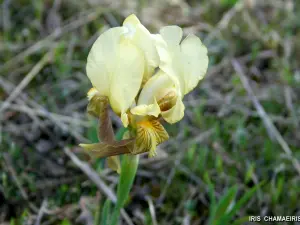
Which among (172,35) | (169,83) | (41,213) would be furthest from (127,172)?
(41,213)

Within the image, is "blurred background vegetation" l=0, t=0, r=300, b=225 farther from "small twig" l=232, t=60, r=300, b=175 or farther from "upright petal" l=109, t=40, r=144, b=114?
"upright petal" l=109, t=40, r=144, b=114

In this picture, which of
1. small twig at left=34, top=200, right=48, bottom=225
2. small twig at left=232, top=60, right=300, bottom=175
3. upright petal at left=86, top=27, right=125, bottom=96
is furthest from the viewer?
small twig at left=232, top=60, right=300, bottom=175

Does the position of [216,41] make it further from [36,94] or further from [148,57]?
[148,57]

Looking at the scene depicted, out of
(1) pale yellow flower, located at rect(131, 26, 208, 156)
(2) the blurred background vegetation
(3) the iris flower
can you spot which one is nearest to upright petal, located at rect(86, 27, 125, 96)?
(3) the iris flower

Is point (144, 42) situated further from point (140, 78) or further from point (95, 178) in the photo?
point (95, 178)

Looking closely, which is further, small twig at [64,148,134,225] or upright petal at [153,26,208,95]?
small twig at [64,148,134,225]

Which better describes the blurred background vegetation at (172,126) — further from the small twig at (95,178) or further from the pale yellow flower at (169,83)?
the pale yellow flower at (169,83)
